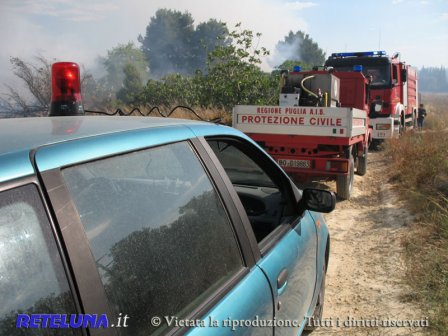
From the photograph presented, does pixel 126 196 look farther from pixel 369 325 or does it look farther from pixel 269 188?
pixel 369 325

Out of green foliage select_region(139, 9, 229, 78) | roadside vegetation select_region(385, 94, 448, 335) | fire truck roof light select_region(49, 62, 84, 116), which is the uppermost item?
green foliage select_region(139, 9, 229, 78)

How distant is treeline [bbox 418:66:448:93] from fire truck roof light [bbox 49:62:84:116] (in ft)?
534

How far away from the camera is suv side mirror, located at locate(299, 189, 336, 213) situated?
7.63ft

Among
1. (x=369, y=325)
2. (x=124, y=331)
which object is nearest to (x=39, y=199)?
(x=124, y=331)

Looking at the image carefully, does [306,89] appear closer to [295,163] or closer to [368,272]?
[295,163]

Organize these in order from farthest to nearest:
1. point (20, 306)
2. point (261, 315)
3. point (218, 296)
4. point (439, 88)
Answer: point (439, 88) → point (261, 315) → point (218, 296) → point (20, 306)

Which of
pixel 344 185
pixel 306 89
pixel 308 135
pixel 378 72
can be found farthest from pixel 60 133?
pixel 378 72

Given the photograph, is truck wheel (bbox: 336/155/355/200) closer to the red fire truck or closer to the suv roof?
the red fire truck

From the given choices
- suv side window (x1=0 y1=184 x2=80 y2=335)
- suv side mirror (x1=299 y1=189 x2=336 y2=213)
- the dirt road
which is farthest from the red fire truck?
suv side window (x1=0 y1=184 x2=80 y2=335)

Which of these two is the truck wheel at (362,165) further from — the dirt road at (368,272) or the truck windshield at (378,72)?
the truck windshield at (378,72)

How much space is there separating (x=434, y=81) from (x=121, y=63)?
470 ft

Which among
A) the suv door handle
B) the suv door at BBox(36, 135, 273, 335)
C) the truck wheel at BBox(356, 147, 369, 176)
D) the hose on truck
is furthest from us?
the truck wheel at BBox(356, 147, 369, 176)

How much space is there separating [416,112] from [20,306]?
2110 centimetres

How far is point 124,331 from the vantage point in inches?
41.6
